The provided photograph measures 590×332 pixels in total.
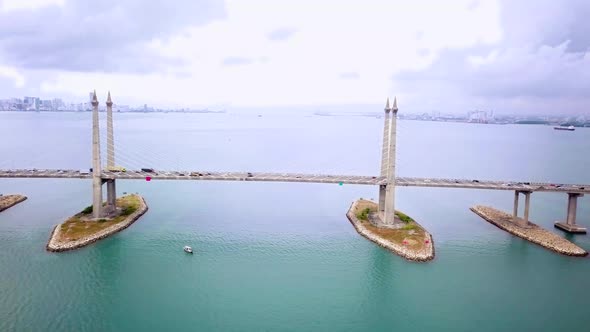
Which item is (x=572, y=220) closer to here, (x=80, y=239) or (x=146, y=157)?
(x=80, y=239)

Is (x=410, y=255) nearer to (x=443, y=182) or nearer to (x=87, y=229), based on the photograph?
(x=443, y=182)

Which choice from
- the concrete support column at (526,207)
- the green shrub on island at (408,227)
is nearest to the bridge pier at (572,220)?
the concrete support column at (526,207)

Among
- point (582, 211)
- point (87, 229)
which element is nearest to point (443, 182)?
point (582, 211)

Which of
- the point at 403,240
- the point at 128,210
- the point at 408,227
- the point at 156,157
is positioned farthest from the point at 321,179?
the point at 156,157

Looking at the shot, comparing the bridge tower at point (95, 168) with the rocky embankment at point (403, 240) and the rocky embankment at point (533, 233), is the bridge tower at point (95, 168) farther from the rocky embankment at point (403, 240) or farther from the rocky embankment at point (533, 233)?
the rocky embankment at point (533, 233)

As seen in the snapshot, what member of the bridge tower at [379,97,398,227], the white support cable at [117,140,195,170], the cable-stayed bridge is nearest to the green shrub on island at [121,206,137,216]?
the cable-stayed bridge

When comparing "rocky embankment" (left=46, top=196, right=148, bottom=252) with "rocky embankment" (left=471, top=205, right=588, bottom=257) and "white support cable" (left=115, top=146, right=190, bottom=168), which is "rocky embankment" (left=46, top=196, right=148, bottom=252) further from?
"white support cable" (left=115, top=146, right=190, bottom=168)
